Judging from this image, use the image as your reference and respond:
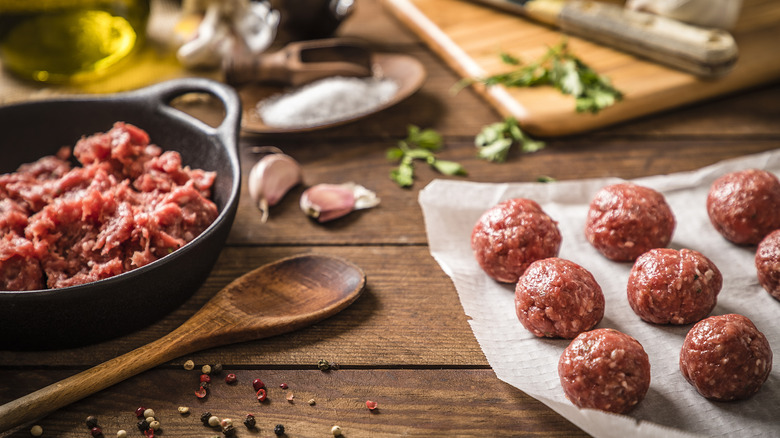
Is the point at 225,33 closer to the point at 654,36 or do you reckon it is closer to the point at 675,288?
the point at 654,36

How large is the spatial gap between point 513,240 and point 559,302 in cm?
29

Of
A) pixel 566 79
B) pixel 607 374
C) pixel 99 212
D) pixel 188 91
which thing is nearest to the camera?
pixel 607 374

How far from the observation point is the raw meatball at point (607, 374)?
5.04 ft

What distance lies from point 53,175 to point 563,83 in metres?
2.15

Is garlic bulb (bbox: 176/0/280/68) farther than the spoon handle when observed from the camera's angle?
Yes

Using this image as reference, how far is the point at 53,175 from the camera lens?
7.36 ft

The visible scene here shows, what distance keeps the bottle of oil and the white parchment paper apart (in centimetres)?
193

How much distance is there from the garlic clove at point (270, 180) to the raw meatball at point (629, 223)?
1.16 m

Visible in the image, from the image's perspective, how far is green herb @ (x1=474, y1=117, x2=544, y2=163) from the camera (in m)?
2.68

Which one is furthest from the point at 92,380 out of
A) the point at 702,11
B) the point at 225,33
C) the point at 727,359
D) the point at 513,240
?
the point at 702,11

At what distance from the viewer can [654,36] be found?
2.94m

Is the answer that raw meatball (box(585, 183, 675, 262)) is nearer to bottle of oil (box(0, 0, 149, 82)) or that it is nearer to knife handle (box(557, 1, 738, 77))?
knife handle (box(557, 1, 738, 77))

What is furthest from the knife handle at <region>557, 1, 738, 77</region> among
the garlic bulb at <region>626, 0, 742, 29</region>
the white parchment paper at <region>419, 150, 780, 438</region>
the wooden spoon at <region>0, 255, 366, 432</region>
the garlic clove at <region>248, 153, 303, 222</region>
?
the wooden spoon at <region>0, 255, 366, 432</region>

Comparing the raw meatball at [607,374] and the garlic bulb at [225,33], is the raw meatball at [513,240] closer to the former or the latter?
the raw meatball at [607,374]
